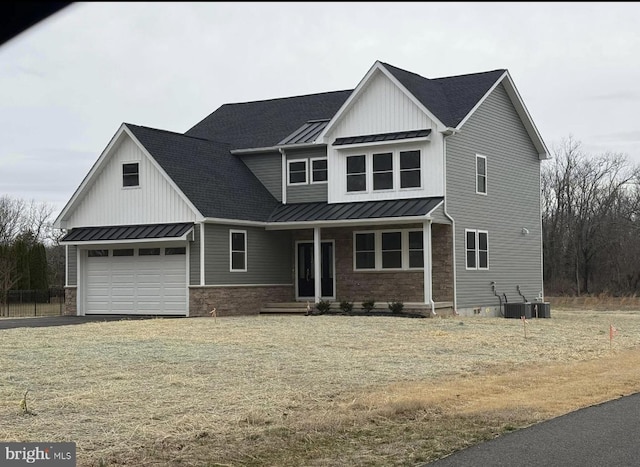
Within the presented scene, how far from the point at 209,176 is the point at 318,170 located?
3940 millimetres

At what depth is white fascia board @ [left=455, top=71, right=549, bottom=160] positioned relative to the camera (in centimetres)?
2822

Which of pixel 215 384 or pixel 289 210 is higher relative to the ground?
pixel 289 210

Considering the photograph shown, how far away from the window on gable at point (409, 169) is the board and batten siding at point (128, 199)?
22.7ft

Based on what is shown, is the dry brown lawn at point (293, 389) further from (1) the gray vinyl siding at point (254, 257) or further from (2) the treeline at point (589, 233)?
(2) the treeline at point (589, 233)

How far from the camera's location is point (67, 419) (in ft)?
30.5

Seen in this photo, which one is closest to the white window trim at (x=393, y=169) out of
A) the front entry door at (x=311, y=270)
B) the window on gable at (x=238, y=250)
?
the front entry door at (x=311, y=270)

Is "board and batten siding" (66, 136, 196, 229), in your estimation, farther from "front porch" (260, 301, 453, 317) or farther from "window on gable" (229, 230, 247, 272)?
"front porch" (260, 301, 453, 317)

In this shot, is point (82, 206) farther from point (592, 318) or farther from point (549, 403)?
point (549, 403)

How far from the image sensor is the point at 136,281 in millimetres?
28422

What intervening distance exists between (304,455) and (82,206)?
23126mm

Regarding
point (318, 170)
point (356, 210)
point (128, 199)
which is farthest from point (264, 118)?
point (356, 210)

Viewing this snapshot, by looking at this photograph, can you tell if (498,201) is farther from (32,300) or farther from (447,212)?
(32,300)

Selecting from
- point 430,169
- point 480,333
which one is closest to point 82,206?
point 430,169

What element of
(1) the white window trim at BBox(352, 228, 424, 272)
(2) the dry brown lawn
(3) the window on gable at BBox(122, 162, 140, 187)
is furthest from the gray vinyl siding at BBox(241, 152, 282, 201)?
(2) the dry brown lawn
